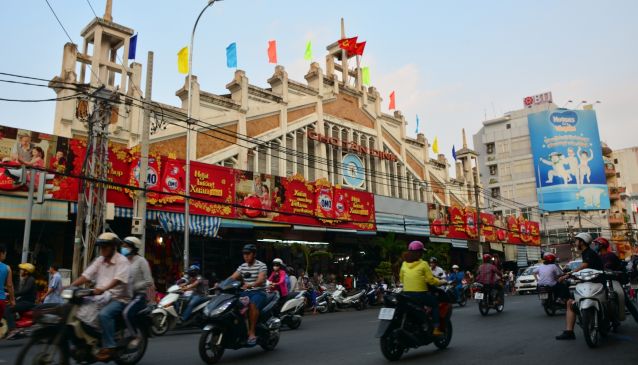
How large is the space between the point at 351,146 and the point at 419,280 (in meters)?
22.8

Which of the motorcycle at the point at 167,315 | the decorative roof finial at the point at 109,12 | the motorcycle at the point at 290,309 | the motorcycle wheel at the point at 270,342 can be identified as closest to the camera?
the motorcycle wheel at the point at 270,342

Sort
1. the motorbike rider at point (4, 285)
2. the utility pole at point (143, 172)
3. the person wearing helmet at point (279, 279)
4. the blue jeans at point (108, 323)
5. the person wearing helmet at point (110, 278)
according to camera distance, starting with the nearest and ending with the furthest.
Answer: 1. the blue jeans at point (108, 323)
2. the person wearing helmet at point (110, 278)
3. the motorbike rider at point (4, 285)
4. the person wearing helmet at point (279, 279)
5. the utility pole at point (143, 172)

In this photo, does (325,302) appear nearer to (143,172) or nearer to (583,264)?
(143,172)

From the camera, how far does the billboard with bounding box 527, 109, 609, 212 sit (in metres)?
57.6

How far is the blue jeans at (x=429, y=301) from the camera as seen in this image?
6871 mm

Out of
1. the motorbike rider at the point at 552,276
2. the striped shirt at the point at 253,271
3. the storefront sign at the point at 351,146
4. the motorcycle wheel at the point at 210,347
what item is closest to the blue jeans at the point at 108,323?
the motorcycle wheel at the point at 210,347

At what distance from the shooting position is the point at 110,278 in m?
6.04

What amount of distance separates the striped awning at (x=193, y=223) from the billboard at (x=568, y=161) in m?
50.6

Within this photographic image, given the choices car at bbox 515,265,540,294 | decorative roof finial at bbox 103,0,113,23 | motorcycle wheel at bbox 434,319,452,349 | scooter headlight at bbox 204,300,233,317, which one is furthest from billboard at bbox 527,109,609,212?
scooter headlight at bbox 204,300,233,317

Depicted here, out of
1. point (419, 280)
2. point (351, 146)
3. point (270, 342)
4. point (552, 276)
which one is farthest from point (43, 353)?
point (351, 146)

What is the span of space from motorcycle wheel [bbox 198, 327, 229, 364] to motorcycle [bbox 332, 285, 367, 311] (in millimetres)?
13083

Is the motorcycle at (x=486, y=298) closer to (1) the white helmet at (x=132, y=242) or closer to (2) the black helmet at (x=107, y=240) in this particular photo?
(1) the white helmet at (x=132, y=242)

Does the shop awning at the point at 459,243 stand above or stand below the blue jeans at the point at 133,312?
above

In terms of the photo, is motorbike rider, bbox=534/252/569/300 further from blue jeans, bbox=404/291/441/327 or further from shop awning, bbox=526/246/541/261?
shop awning, bbox=526/246/541/261
